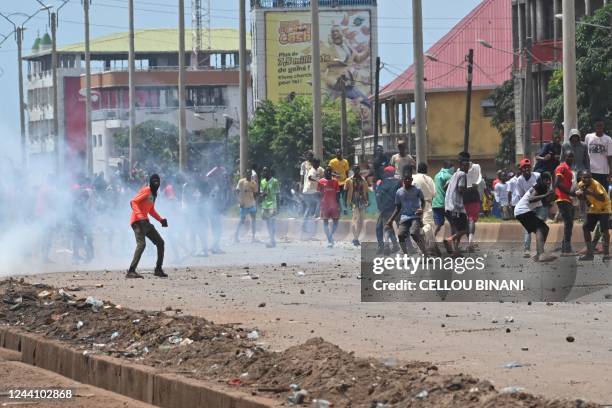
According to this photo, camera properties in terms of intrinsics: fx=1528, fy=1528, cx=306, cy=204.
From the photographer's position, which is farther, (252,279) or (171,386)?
(252,279)

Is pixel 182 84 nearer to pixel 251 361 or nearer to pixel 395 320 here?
pixel 395 320

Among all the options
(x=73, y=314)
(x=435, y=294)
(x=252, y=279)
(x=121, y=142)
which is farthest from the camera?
(x=121, y=142)

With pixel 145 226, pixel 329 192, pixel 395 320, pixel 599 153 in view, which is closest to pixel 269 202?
pixel 329 192

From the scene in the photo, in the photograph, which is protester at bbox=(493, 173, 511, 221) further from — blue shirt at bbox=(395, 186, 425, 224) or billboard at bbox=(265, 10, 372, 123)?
billboard at bbox=(265, 10, 372, 123)

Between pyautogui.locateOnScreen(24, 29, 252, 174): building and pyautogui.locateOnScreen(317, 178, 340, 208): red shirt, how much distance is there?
322 feet

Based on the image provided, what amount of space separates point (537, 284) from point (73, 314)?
19.1 ft

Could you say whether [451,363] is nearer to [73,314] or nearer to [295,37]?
[73,314]

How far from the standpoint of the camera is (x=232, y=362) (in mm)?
11148

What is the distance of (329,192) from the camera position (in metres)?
30.3

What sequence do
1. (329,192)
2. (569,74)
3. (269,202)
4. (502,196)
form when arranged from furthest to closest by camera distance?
(502,196) < (269,202) < (329,192) < (569,74)

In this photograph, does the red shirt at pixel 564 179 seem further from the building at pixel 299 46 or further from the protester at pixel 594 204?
the building at pixel 299 46

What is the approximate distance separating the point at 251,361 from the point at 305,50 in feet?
350

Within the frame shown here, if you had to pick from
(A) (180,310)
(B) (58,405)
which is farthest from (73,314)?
(B) (58,405)

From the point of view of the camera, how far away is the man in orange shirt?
22.3 m
